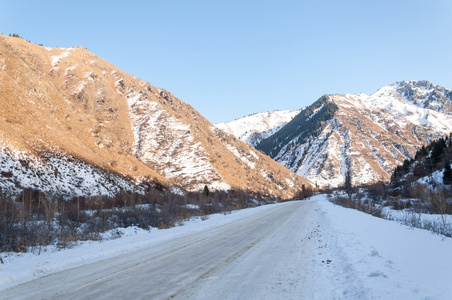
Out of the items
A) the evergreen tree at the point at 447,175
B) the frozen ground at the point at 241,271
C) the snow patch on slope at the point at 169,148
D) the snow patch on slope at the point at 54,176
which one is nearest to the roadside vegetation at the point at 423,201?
the evergreen tree at the point at 447,175

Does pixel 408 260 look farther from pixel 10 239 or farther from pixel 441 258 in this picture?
pixel 10 239

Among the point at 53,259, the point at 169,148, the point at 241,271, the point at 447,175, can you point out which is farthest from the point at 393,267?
the point at 169,148

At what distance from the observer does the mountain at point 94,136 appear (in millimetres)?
26984

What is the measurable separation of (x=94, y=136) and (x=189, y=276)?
41974 mm

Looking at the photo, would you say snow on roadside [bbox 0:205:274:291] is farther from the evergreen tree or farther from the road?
the evergreen tree

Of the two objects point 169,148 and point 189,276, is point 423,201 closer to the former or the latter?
point 189,276

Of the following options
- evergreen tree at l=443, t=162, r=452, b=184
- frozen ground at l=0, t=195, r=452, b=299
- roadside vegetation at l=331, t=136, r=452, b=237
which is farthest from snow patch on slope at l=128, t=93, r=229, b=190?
frozen ground at l=0, t=195, r=452, b=299

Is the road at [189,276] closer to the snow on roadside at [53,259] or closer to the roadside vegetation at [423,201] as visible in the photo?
the snow on roadside at [53,259]

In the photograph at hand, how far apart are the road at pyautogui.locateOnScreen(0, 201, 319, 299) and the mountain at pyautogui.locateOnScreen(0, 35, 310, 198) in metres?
21.4

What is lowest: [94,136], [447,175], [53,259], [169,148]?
[53,259]

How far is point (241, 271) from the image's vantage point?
215 inches

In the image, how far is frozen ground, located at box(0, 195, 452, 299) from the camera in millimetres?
4199

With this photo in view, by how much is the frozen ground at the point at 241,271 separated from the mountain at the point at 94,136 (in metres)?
20.7

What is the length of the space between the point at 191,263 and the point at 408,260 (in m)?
5.04
